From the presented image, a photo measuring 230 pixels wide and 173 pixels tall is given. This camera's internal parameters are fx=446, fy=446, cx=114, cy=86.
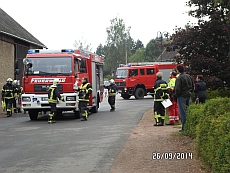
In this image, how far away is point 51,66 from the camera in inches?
656

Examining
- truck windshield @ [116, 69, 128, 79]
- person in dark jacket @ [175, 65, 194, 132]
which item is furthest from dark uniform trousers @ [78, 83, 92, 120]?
truck windshield @ [116, 69, 128, 79]

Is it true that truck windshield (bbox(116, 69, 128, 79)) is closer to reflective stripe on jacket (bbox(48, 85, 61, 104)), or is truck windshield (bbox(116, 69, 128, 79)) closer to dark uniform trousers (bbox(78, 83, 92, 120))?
dark uniform trousers (bbox(78, 83, 92, 120))

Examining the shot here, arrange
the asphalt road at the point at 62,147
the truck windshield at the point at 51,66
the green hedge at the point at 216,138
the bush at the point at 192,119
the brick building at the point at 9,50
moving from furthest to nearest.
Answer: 1. the brick building at the point at 9,50
2. the truck windshield at the point at 51,66
3. the bush at the point at 192,119
4. the asphalt road at the point at 62,147
5. the green hedge at the point at 216,138

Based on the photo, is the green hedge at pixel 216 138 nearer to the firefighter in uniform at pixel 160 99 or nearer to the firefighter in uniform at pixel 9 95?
the firefighter in uniform at pixel 160 99

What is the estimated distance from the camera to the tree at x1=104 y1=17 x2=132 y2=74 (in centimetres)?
8006

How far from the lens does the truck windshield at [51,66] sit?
54.4 feet

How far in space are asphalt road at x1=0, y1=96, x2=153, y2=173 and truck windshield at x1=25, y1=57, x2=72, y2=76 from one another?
271cm

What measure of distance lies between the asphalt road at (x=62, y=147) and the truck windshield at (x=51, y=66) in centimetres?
271

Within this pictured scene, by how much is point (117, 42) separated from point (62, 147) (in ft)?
237

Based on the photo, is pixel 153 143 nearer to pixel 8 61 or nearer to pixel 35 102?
pixel 35 102

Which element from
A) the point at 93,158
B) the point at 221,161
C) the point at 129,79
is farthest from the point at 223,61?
the point at 129,79

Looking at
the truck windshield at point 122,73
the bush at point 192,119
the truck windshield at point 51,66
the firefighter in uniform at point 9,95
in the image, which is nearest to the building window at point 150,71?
the truck windshield at point 122,73

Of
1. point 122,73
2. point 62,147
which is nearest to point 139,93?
point 122,73
